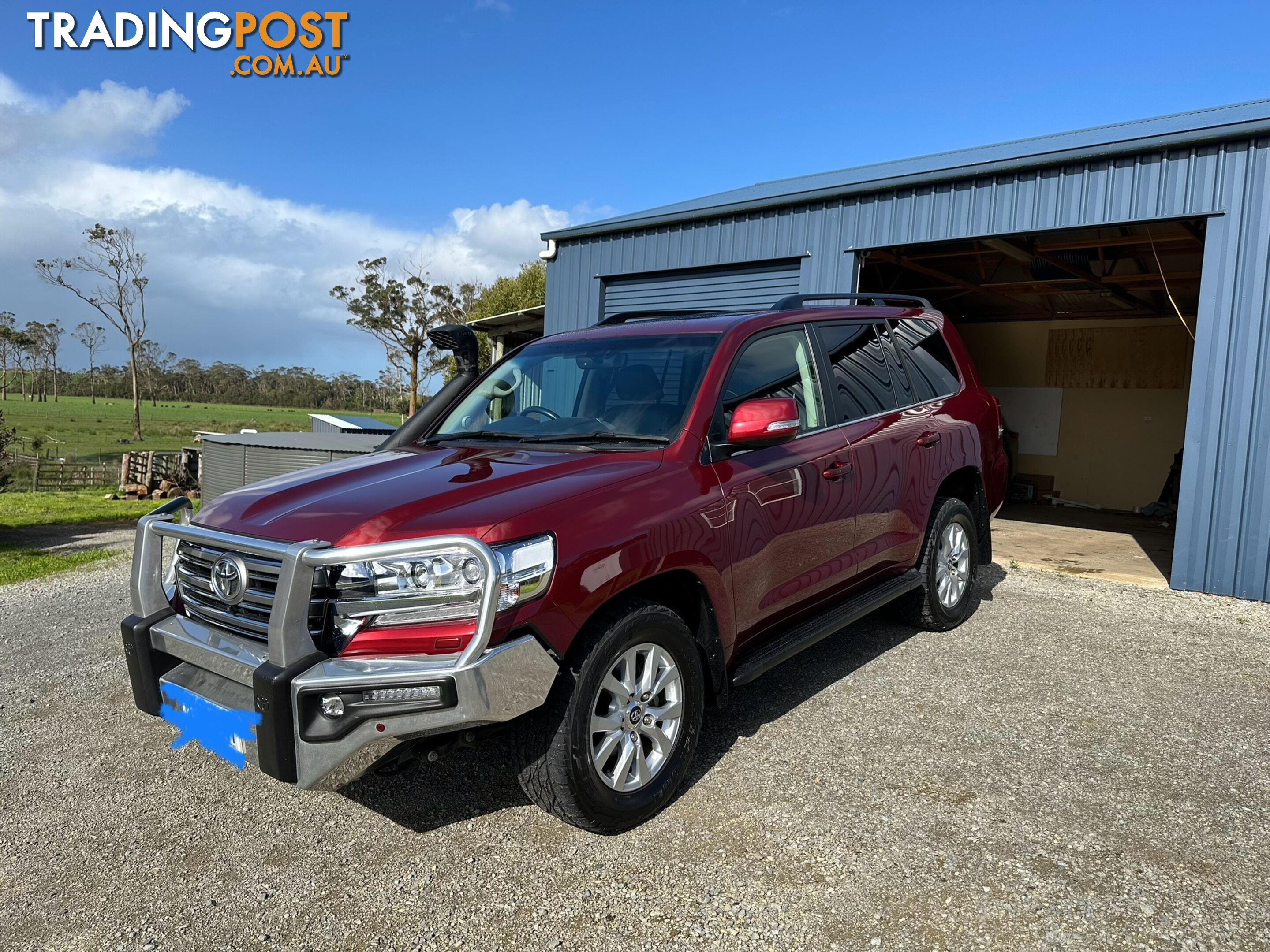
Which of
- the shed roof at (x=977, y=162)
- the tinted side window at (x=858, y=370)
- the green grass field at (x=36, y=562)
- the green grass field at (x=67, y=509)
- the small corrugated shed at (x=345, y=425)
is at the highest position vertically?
the shed roof at (x=977, y=162)

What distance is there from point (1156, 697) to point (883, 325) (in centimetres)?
245

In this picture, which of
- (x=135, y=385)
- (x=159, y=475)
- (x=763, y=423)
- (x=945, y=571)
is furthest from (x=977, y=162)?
(x=135, y=385)

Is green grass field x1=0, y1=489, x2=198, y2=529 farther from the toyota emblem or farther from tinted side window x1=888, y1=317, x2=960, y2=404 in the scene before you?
tinted side window x1=888, y1=317, x2=960, y2=404

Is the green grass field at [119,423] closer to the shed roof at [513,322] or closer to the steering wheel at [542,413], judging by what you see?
the shed roof at [513,322]

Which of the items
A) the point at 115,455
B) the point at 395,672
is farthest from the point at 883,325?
the point at 115,455

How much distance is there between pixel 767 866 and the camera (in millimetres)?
2783

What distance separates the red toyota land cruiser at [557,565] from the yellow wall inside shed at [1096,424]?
13.0 metres

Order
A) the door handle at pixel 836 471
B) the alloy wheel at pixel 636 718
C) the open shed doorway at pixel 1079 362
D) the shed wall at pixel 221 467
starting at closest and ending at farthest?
the alloy wheel at pixel 636 718 → the door handle at pixel 836 471 → the open shed doorway at pixel 1079 362 → the shed wall at pixel 221 467

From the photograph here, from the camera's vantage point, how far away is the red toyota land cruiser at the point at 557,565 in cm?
245

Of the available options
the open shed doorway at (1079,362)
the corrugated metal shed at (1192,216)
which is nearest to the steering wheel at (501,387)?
the corrugated metal shed at (1192,216)

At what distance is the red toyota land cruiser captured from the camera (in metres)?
2.45

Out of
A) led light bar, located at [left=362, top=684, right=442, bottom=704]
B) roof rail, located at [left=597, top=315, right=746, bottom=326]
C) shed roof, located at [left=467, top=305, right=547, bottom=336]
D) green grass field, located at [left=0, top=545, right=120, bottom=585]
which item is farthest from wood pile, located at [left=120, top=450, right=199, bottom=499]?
led light bar, located at [left=362, top=684, right=442, bottom=704]

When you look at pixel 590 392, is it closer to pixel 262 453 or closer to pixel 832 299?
pixel 832 299

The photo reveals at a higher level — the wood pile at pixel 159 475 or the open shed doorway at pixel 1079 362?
the open shed doorway at pixel 1079 362
